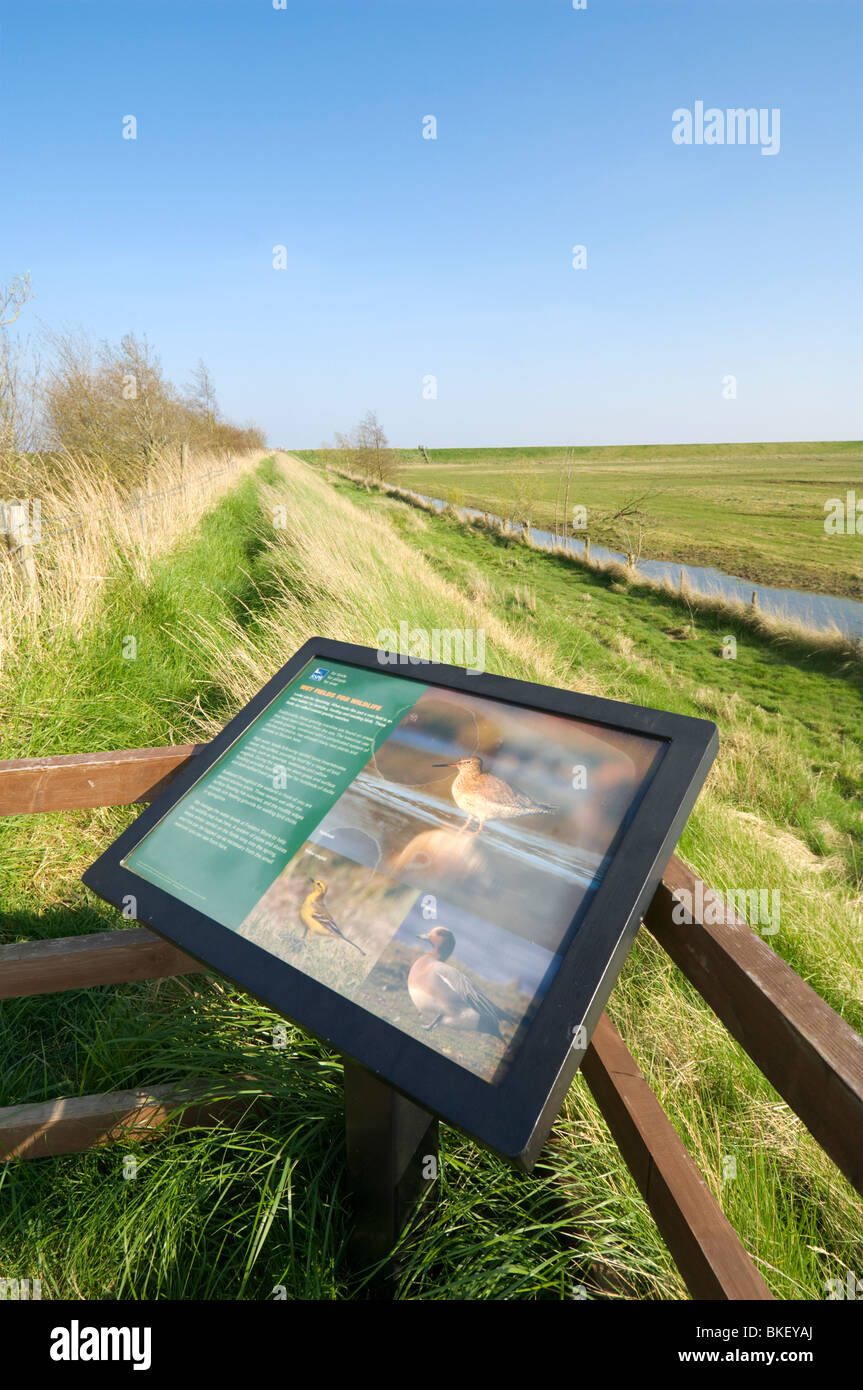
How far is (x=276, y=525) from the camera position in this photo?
8719mm

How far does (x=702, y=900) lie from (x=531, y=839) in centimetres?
34

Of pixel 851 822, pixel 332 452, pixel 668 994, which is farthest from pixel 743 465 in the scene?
pixel 668 994

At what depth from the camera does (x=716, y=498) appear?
62406 mm

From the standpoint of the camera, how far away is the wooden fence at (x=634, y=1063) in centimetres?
86

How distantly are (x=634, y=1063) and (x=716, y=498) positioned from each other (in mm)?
68960

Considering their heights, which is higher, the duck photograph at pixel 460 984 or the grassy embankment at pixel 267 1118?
the duck photograph at pixel 460 984

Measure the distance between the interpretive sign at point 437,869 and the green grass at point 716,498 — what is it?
124 feet

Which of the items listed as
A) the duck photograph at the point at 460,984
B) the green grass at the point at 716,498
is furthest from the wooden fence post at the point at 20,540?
the green grass at the point at 716,498

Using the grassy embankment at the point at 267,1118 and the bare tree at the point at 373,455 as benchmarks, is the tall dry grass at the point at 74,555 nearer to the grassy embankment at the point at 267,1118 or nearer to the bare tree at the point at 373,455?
the grassy embankment at the point at 267,1118

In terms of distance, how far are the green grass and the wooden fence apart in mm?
37609

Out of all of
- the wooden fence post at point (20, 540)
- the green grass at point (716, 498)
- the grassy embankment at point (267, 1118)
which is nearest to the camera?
the grassy embankment at point (267, 1118)

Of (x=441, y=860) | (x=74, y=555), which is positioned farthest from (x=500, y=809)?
(x=74, y=555)

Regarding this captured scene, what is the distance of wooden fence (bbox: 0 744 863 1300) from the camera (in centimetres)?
86
